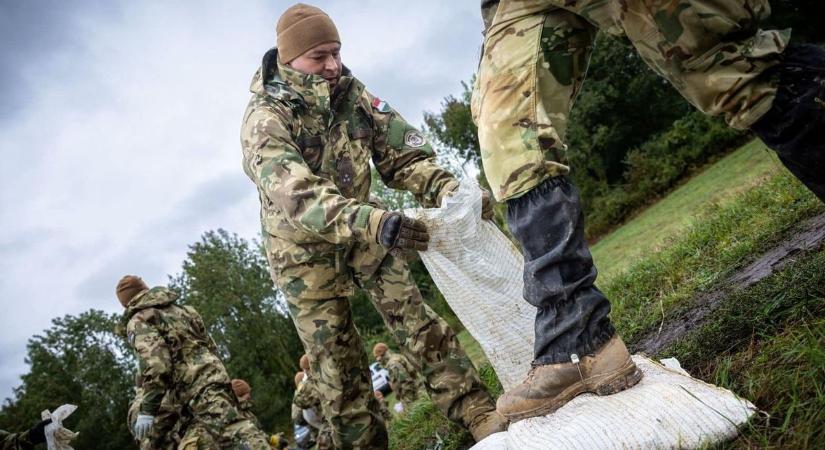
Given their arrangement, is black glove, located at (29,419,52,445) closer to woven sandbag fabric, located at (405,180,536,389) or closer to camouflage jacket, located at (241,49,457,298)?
camouflage jacket, located at (241,49,457,298)

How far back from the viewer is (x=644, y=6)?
1.66 m

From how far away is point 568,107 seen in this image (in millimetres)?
1879

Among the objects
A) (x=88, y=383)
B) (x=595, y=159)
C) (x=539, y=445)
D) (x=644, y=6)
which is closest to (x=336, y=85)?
(x=644, y=6)

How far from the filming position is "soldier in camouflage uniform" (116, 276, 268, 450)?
18.0ft

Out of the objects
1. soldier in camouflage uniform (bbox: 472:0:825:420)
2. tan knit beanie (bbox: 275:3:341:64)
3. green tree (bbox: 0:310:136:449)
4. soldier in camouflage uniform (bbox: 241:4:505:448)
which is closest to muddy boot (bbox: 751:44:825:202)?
soldier in camouflage uniform (bbox: 472:0:825:420)

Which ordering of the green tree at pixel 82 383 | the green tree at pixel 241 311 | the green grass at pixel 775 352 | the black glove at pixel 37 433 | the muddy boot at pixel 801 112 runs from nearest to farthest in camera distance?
the green grass at pixel 775 352, the muddy boot at pixel 801 112, the black glove at pixel 37 433, the green tree at pixel 82 383, the green tree at pixel 241 311

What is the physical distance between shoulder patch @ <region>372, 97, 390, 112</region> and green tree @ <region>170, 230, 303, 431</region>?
2120 centimetres

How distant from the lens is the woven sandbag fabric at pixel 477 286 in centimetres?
246

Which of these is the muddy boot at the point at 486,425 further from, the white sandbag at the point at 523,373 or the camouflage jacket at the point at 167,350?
the camouflage jacket at the point at 167,350

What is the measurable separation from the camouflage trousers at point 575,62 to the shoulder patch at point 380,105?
157 cm

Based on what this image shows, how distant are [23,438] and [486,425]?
184 inches

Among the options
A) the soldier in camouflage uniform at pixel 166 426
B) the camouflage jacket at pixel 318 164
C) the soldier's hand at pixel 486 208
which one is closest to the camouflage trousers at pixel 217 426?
the soldier in camouflage uniform at pixel 166 426

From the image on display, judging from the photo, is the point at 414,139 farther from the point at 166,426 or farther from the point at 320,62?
the point at 166,426

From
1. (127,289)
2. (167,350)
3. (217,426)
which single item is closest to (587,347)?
(167,350)
